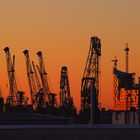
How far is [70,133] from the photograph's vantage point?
313ft

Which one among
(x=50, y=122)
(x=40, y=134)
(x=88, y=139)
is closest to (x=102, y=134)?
(x=88, y=139)

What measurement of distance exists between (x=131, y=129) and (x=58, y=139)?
390 inches

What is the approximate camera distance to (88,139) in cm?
9531

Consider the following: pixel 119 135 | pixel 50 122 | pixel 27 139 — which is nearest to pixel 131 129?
pixel 119 135

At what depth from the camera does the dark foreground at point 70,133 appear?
94.6m

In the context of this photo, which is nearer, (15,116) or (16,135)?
(16,135)

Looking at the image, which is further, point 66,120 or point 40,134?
point 66,120

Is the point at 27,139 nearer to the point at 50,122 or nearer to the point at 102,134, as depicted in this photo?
the point at 102,134

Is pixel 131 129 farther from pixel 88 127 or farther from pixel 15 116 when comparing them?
pixel 15 116

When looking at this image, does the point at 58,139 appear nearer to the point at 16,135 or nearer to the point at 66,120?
the point at 16,135

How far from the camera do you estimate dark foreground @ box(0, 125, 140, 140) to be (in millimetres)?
94562

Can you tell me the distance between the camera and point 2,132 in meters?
94.2

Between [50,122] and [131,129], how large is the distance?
233 feet

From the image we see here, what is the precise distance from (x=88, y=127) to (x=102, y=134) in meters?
2.11
